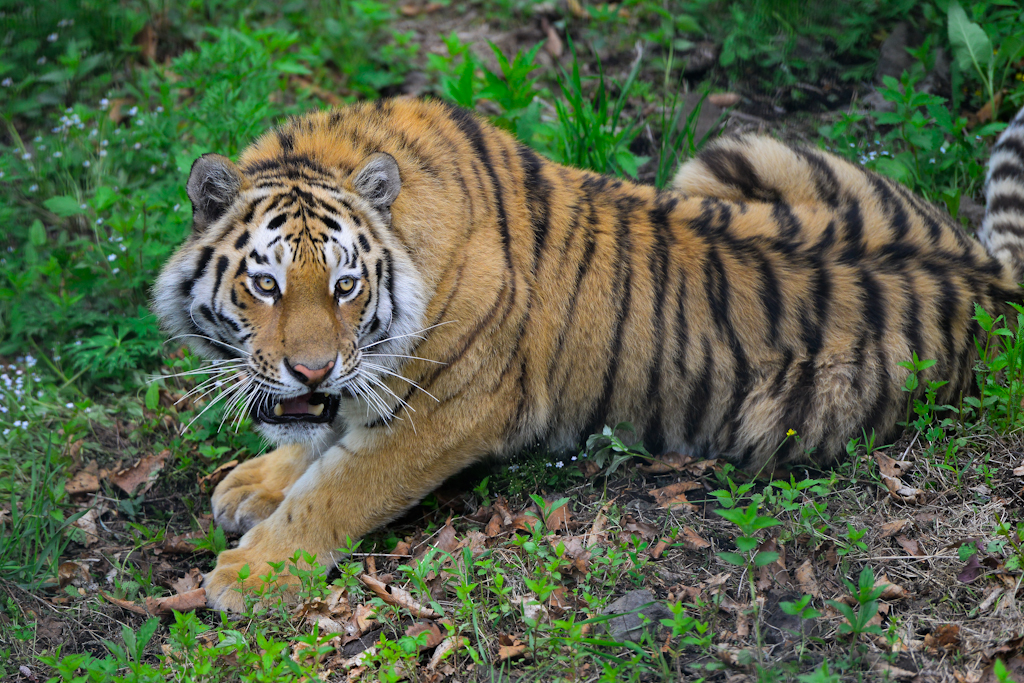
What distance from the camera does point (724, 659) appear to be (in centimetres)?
233

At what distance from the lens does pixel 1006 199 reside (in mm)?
3623

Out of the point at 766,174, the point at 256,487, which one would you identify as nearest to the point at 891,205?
the point at 766,174

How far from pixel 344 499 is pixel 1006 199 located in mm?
3009

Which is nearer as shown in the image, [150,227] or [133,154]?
[150,227]

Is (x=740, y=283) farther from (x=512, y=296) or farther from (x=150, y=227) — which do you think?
(x=150, y=227)

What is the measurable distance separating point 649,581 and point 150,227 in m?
3.05

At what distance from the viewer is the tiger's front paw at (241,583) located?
291cm

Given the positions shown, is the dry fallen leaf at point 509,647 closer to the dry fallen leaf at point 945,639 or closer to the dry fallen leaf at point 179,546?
the dry fallen leaf at point 945,639

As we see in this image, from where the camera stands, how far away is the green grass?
2502 mm

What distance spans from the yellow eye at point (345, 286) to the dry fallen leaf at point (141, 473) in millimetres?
1458

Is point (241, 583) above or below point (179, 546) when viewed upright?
above

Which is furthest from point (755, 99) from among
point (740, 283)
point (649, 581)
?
Result: point (649, 581)

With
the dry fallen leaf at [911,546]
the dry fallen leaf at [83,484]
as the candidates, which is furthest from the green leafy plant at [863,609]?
the dry fallen leaf at [83,484]

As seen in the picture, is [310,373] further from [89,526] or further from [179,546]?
[89,526]
